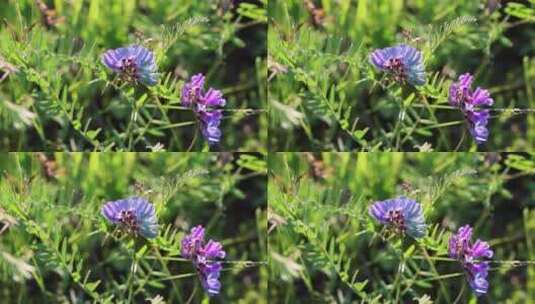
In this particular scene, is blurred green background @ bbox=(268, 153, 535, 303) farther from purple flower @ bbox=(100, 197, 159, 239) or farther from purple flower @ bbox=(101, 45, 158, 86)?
purple flower @ bbox=(101, 45, 158, 86)

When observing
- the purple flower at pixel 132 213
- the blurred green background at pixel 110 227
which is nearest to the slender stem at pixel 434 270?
the blurred green background at pixel 110 227

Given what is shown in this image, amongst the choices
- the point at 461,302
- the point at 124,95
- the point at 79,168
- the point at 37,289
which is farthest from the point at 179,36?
the point at 461,302

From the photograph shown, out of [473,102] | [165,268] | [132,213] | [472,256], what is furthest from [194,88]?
[472,256]

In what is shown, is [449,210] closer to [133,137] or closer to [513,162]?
[513,162]

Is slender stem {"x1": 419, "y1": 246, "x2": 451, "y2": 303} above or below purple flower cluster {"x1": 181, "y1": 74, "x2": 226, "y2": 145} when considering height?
below

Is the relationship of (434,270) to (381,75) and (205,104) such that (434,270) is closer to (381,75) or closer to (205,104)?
(381,75)

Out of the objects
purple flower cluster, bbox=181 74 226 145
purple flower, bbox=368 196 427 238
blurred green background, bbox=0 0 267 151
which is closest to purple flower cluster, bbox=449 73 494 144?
purple flower, bbox=368 196 427 238

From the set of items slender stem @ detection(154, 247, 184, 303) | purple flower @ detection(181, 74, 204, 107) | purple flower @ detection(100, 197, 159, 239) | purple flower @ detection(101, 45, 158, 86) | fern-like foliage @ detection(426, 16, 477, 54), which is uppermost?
fern-like foliage @ detection(426, 16, 477, 54)
